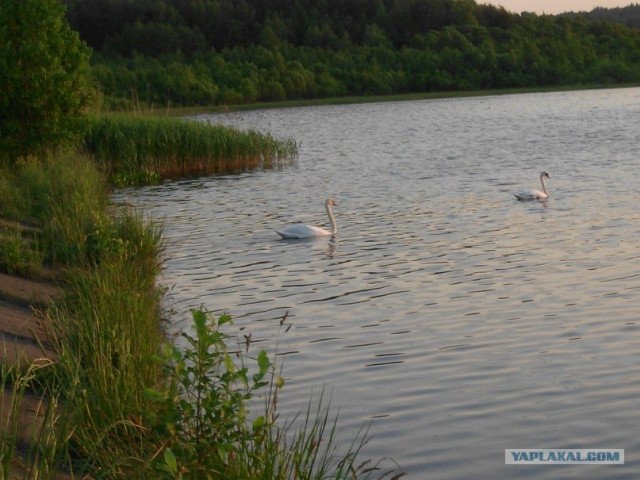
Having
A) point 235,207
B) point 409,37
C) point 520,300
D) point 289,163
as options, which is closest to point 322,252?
point 520,300

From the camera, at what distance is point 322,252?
15.7m

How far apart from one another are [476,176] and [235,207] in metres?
6.68

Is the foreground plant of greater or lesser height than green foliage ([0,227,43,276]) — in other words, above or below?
above

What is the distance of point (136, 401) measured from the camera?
20.2ft

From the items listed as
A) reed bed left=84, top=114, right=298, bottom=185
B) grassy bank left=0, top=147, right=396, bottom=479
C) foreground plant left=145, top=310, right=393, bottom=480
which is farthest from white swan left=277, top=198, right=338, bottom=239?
foreground plant left=145, top=310, right=393, bottom=480

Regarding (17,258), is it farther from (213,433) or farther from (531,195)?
(531,195)

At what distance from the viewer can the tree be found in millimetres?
20594

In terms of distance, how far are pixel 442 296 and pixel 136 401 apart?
20.4 feet

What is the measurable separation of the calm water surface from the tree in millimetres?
2591

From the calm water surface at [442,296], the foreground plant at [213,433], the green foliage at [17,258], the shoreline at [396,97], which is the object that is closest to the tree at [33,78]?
the calm water surface at [442,296]

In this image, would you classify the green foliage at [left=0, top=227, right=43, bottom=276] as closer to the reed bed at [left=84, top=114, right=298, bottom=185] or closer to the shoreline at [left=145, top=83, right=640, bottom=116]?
the reed bed at [left=84, top=114, right=298, bottom=185]

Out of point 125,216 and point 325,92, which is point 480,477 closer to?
point 125,216

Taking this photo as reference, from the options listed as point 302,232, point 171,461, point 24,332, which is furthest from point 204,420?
point 302,232

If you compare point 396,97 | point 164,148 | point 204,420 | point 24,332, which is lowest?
point 396,97
